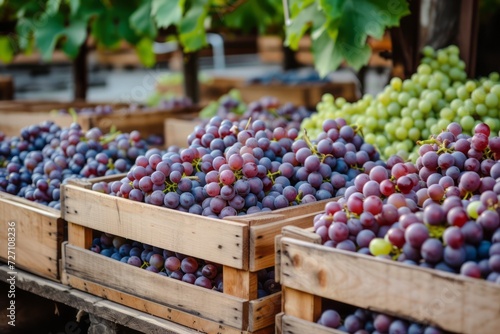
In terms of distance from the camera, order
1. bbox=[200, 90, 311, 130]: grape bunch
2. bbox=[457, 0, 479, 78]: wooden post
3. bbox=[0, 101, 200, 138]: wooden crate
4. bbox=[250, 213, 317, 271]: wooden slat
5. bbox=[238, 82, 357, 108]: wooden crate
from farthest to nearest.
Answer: bbox=[238, 82, 357, 108]: wooden crate < bbox=[0, 101, 200, 138]: wooden crate < bbox=[200, 90, 311, 130]: grape bunch < bbox=[457, 0, 479, 78]: wooden post < bbox=[250, 213, 317, 271]: wooden slat

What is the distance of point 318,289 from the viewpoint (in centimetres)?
150

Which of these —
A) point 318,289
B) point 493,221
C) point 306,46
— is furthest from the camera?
point 306,46

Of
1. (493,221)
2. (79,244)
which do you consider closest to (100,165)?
(79,244)

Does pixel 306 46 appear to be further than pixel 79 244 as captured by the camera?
Yes

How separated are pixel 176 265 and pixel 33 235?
2.31ft

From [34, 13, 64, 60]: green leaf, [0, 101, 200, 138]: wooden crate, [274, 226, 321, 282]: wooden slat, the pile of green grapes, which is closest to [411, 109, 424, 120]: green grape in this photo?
the pile of green grapes

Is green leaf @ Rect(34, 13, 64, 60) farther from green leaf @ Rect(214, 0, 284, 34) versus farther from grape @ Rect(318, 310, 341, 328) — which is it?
grape @ Rect(318, 310, 341, 328)

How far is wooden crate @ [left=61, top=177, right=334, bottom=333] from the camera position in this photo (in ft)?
5.49

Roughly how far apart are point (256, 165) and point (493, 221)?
0.75 m

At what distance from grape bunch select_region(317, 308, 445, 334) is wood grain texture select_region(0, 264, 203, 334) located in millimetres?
460

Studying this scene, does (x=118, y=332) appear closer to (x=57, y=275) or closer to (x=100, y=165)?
(x=57, y=275)

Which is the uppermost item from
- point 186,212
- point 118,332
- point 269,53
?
point 269,53

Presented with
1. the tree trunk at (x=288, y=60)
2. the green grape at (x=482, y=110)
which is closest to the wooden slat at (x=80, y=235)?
the green grape at (x=482, y=110)

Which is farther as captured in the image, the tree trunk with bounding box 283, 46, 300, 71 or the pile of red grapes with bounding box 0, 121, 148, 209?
the tree trunk with bounding box 283, 46, 300, 71
